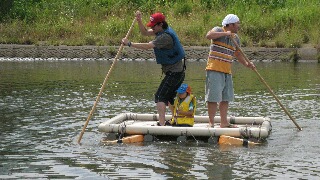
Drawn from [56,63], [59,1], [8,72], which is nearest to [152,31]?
[8,72]

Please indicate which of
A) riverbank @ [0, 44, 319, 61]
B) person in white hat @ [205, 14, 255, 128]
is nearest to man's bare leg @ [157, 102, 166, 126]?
person in white hat @ [205, 14, 255, 128]

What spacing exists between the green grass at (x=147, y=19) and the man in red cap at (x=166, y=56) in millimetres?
19957

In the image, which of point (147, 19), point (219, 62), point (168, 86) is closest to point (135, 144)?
point (168, 86)

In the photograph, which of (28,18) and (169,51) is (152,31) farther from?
(28,18)

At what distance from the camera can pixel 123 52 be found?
110ft

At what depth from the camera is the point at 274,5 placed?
38.8 metres

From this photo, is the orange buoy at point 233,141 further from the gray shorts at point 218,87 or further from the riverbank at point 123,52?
the riverbank at point 123,52

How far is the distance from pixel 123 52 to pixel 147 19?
4.62 m

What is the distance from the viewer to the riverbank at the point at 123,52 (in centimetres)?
3183

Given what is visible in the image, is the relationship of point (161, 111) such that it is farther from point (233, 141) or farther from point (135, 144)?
point (233, 141)

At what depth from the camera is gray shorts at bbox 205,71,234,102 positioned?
12.7 m

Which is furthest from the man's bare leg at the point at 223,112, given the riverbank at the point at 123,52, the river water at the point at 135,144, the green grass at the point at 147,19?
→ the green grass at the point at 147,19

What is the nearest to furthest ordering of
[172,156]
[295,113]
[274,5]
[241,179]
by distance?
[241,179] → [172,156] → [295,113] → [274,5]

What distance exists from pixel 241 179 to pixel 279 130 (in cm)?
412
